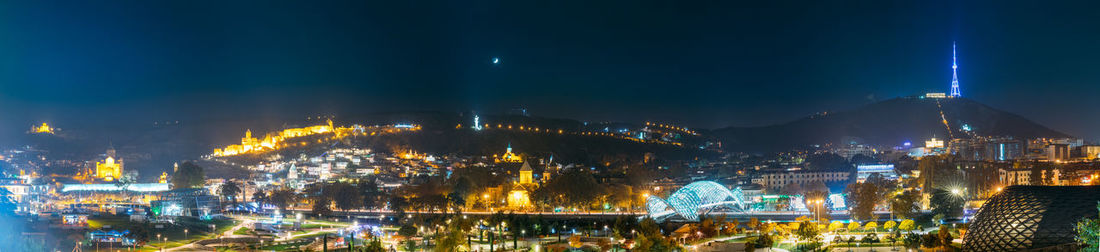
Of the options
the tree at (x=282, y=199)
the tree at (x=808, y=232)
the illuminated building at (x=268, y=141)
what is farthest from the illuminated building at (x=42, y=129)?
the tree at (x=808, y=232)

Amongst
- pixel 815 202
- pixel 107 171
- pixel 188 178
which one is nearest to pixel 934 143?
pixel 815 202

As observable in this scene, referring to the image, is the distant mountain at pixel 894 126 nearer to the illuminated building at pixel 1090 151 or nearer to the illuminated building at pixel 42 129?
the illuminated building at pixel 1090 151

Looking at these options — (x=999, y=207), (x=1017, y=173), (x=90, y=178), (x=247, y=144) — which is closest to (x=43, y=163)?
(x=90, y=178)

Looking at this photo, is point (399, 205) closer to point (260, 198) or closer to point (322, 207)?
point (322, 207)

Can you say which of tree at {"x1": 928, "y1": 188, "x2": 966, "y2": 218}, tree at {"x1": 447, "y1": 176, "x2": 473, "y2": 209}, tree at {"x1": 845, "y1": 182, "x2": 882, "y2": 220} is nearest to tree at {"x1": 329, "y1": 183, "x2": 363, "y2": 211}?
tree at {"x1": 447, "y1": 176, "x2": 473, "y2": 209}

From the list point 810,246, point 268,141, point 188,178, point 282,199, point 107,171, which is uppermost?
point 268,141

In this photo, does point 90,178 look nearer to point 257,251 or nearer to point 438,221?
point 438,221
